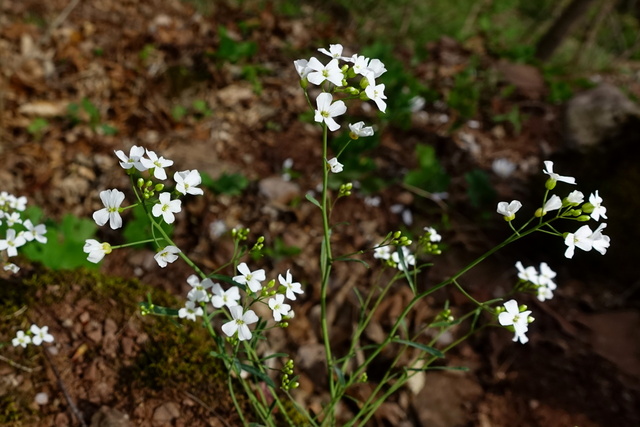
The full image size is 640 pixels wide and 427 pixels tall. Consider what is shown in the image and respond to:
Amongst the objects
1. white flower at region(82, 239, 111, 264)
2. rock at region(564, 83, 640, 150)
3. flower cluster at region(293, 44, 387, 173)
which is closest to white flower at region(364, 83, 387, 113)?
flower cluster at region(293, 44, 387, 173)

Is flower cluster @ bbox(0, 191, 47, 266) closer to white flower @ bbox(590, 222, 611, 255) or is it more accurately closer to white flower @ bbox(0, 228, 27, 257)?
white flower @ bbox(0, 228, 27, 257)

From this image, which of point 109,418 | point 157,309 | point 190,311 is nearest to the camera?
point 157,309

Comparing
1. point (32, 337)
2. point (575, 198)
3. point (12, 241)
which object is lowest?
point (32, 337)

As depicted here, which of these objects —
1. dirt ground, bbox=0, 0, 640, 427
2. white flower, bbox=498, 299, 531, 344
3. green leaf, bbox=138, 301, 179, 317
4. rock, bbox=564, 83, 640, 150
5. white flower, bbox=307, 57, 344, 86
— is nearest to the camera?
white flower, bbox=307, 57, 344, 86

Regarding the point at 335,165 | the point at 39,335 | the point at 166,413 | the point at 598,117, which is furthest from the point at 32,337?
the point at 598,117

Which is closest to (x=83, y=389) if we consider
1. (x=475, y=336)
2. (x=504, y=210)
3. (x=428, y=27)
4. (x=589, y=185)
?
(x=504, y=210)

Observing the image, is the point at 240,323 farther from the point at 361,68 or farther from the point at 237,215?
the point at 237,215
